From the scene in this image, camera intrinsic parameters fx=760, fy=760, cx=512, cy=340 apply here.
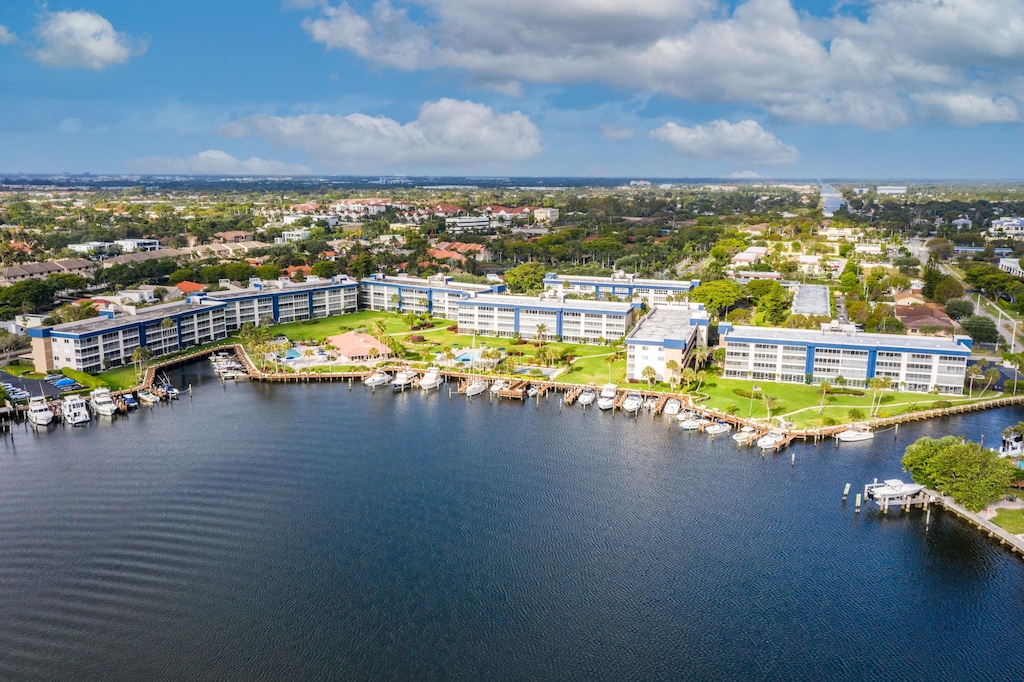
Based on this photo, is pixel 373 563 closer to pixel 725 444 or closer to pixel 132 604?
pixel 132 604

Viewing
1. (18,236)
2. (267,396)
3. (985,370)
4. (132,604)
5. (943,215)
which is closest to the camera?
(132,604)

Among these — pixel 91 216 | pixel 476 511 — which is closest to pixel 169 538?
pixel 476 511

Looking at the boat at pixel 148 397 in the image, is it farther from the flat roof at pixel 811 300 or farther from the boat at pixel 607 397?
A: the flat roof at pixel 811 300

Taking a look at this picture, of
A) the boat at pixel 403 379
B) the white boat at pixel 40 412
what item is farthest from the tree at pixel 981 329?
the white boat at pixel 40 412

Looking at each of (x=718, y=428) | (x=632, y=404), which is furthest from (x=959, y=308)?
(x=632, y=404)

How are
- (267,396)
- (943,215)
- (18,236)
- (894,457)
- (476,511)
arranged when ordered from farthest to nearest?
1. (943,215)
2. (18,236)
3. (267,396)
4. (894,457)
5. (476,511)

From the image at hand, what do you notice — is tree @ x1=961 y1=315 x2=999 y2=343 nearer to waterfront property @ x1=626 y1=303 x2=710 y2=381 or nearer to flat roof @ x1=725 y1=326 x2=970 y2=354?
flat roof @ x1=725 y1=326 x2=970 y2=354
